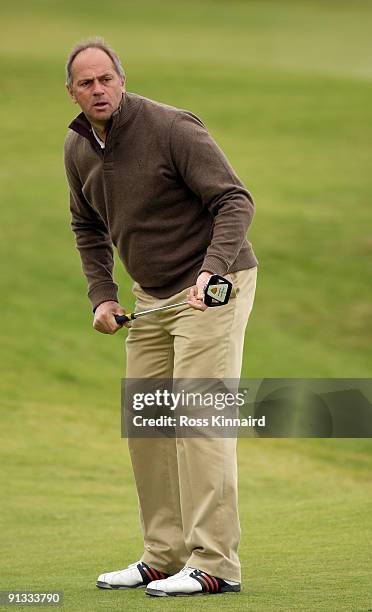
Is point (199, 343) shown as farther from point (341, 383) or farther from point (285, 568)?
point (341, 383)

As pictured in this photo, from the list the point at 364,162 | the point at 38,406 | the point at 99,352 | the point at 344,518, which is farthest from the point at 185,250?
the point at 364,162

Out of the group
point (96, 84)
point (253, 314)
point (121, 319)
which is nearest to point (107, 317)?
Result: point (121, 319)

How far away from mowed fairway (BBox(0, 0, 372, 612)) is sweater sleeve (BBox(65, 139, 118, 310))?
111cm

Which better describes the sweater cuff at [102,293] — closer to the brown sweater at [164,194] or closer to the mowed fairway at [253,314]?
the brown sweater at [164,194]

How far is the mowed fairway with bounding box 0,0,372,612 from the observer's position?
19.6 feet

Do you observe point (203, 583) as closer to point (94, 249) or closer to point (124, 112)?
point (94, 249)

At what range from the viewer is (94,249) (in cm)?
526

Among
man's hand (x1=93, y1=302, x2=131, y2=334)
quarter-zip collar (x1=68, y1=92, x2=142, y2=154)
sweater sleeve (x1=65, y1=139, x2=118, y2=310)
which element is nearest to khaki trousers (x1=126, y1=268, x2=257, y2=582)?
man's hand (x1=93, y1=302, x2=131, y2=334)

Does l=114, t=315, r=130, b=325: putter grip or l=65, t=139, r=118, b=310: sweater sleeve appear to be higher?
l=65, t=139, r=118, b=310: sweater sleeve

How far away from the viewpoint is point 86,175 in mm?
4895

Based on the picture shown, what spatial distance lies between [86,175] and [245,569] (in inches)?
66.7

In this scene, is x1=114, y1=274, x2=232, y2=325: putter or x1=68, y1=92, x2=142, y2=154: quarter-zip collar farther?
x1=68, y1=92, x2=142, y2=154: quarter-zip collar

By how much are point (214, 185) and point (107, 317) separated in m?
0.77

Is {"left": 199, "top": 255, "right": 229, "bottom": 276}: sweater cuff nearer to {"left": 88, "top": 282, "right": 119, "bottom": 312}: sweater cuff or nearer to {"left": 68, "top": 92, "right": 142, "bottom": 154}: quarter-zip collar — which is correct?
{"left": 68, "top": 92, "right": 142, "bottom": 154}: quarter-zip collar
